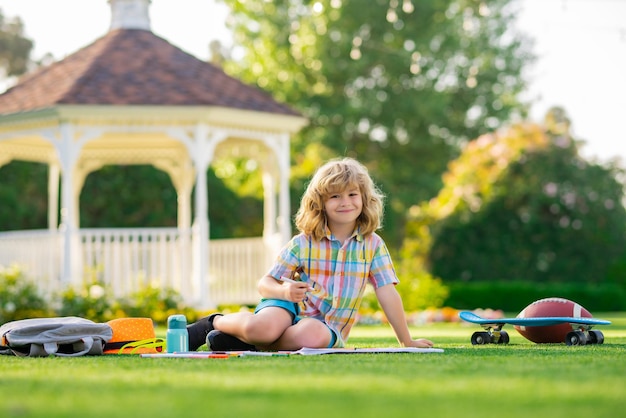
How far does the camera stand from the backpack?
594 centimetres

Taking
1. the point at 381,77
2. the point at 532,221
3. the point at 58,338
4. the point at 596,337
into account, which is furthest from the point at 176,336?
the point at 381,77

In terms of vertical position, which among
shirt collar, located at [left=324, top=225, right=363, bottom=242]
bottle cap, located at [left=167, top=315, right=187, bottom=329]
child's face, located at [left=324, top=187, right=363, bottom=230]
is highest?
child's face, located at [left=324, top=187, right=363, bottom=230]

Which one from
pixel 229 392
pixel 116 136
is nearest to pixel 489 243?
pixel 116 136

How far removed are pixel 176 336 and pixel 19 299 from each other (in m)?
7.74

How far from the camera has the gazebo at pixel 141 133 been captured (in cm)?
1395

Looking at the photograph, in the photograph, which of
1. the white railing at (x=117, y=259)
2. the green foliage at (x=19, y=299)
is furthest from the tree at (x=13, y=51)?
the green foliage at (x=19, y=299)

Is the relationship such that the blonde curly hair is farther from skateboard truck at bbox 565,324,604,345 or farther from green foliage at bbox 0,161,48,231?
green foliage at bbox 0,161,48,231

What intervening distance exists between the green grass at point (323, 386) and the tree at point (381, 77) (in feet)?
67.5

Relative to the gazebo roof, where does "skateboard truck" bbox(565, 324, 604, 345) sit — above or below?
below

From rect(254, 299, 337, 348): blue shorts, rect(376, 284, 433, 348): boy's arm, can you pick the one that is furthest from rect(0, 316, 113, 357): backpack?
rect(376, 284, 433, 348): boy's arm

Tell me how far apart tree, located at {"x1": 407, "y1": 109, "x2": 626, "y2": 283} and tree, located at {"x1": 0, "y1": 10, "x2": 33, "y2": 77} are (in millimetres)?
19746

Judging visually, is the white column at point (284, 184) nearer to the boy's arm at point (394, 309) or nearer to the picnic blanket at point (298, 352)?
the boy's arm at point (394, 309)

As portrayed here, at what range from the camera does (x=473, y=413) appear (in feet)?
10.3

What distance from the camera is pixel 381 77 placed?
28438 millimetres
